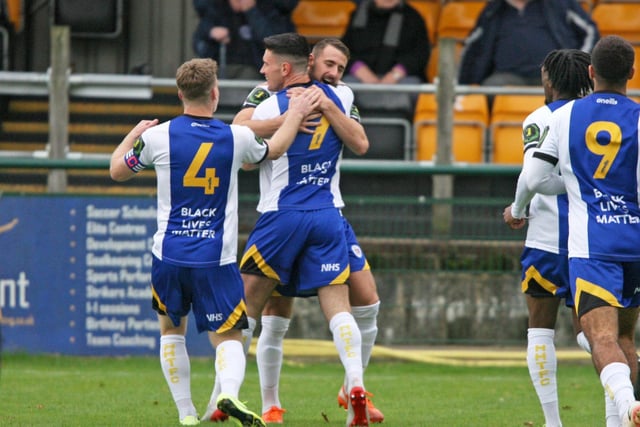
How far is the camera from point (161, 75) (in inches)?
690

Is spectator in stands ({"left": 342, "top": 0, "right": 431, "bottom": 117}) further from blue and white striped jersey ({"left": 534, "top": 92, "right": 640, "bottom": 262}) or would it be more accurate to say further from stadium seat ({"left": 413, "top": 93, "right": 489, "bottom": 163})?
blue and white striped jersey ({"left": 534, "top": 92, "right": 640, "bottom": 262})

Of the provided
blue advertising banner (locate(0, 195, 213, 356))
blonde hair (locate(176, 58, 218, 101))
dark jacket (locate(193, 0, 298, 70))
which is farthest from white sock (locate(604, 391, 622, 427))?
dark jacket (locate(193, 0, 298, 70))

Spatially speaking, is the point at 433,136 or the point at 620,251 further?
the point at 433,136

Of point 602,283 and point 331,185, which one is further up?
point 331,185

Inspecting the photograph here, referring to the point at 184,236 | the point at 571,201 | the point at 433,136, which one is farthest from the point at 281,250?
the point at 433,136

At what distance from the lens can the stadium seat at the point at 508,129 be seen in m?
13.5

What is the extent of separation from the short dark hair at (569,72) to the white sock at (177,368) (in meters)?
2.54

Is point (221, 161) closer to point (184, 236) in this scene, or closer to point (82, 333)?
point (184, 236)

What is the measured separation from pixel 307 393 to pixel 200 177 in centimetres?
331

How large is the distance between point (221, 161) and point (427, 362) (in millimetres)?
5699

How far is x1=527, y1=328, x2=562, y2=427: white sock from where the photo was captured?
22.7 ft

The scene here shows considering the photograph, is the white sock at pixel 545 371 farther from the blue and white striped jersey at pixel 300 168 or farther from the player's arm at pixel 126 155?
the player's arm at pixel 126 155

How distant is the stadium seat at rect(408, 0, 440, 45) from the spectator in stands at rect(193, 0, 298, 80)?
2.05 m

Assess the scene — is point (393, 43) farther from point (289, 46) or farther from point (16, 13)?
point (289, 46)
